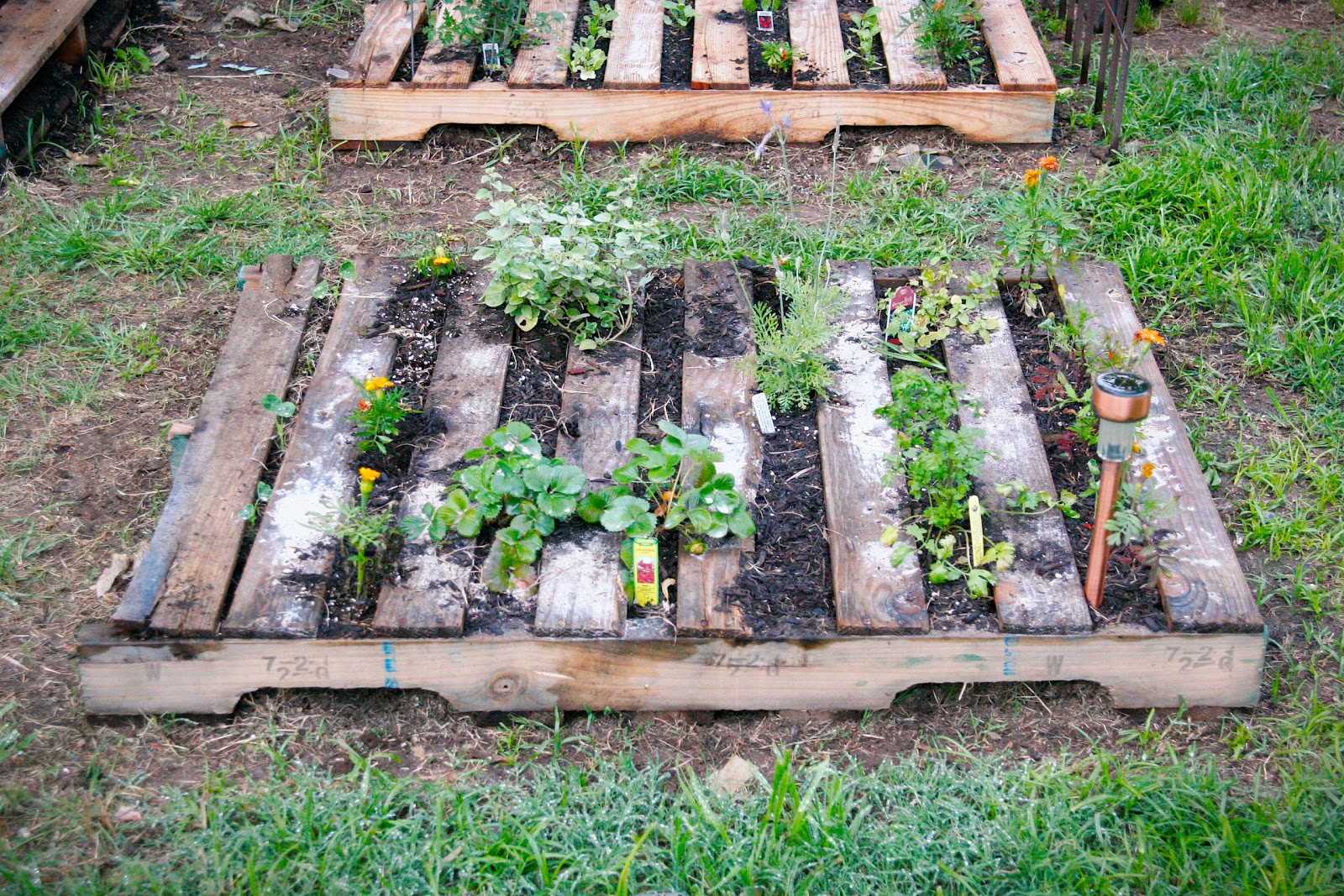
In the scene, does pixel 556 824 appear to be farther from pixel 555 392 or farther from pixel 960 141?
pixel 960 141

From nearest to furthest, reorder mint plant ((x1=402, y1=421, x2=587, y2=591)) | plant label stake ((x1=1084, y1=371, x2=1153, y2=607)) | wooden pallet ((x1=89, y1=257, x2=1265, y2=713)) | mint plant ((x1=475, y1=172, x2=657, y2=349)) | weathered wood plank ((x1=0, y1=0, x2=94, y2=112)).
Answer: plant label stake ((x1=1084, y1=371, x2=1153, y2=607)), wooden pallet ((x1=89, y1=257, x2=1265, y2=713)), mint plant ((x1=402, y1=421, x2=587, y2=591)), mint plant ((x1=475, y1=172, x2=657, y2=349)), weathered wood plank ((x1=0, y1=0, x2=94, y2=112))

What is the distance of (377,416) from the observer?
9.23 ft

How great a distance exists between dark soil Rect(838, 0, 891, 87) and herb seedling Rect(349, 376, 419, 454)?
220cm

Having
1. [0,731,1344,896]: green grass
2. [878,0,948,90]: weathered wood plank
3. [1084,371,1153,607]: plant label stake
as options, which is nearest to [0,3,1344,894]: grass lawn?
[0,731,1344,896]: green grass

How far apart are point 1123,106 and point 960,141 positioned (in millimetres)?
577

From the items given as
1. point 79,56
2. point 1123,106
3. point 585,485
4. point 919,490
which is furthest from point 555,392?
point 79,56

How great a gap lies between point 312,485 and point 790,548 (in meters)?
1.08

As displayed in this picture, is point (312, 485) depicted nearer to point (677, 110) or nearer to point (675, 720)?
point (675, 720)

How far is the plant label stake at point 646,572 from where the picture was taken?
98.2 inches

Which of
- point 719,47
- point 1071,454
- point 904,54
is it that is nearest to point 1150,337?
point 1071,454

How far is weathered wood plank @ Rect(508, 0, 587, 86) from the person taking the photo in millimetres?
4180

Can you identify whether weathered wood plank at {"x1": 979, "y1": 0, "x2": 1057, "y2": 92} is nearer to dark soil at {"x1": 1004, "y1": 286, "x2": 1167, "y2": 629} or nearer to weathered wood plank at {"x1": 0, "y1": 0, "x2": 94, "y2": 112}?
dark soil at {"x1": 1004, "y1": 286, "x2": 1167, "y2": 629}

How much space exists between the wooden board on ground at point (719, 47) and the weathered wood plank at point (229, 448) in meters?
1.52

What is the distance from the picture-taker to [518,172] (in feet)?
13.7
